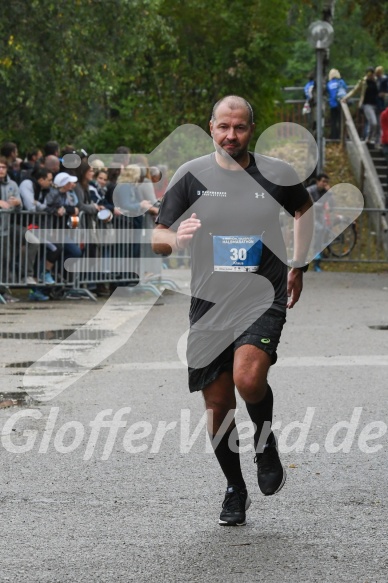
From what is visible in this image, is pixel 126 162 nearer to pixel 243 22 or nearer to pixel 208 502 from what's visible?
pixel 208 502

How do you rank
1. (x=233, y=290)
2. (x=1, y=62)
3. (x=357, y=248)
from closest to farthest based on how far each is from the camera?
(x=233, y=290)
(x=1, y=62)
(x=357, y=248)

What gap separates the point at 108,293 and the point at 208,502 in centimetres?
1230

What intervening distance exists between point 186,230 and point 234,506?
1281mm

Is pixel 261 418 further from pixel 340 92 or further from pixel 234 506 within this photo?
pixel 340 92

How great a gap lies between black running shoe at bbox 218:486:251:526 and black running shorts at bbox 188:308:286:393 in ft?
1.61

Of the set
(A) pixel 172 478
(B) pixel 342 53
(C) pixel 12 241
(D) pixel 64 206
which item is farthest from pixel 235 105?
(B) pixel 342 53

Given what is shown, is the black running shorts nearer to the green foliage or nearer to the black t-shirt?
the black t-shirt

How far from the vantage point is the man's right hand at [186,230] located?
18.5ft

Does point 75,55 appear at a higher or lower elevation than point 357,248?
higher

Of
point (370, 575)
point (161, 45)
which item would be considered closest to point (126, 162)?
point (370, 575)

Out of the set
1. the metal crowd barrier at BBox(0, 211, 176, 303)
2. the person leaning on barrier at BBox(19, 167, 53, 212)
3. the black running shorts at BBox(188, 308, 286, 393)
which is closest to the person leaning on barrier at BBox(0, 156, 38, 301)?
the metal crowd barrier at BBox(0, 211, 176, 303)

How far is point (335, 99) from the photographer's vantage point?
1350 inches

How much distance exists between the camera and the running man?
19.4ft

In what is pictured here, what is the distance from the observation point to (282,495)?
6582mm
